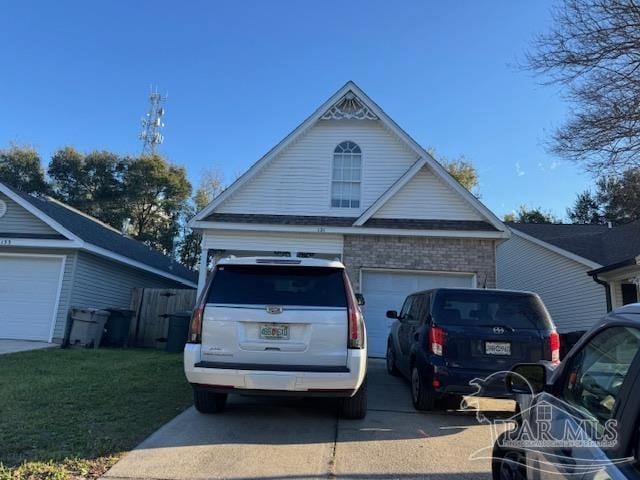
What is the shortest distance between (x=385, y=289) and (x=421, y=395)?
261 inches

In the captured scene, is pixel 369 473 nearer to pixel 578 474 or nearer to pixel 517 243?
pixel 578 474

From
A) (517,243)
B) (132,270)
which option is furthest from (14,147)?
(517,243)

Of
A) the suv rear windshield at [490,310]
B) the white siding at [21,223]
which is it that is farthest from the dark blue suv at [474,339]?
the white siding at [21,223]

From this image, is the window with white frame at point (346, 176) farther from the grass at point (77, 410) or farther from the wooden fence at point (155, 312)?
the grass at point (77, 410)

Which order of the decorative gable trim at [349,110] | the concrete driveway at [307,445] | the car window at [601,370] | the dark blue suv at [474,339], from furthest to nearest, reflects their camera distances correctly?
the decorative gable trim at [349,110] < the dark blue suv at [474,339] < the concrete driveway at [307,445] < the car window at [601,370]

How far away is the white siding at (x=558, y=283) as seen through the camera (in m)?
15.9

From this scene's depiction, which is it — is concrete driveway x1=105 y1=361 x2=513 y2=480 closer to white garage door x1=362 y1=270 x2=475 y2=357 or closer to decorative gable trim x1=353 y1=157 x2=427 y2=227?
white garage door x1=362 y1=270 x2=475 y2=357

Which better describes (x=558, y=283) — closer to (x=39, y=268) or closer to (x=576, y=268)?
(x=576, y=268)

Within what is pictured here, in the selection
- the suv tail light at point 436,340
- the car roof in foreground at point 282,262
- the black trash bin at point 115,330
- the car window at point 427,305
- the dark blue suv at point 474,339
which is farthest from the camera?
the black trash bin at point 115,330

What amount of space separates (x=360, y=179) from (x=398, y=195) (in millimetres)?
1445

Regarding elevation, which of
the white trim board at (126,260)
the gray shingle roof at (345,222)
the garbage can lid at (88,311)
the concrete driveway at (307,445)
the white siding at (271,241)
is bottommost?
the concrete driveway at (307,445)

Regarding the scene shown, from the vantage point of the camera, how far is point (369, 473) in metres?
4.29

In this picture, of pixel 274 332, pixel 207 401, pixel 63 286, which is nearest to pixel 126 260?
pixel 63 286

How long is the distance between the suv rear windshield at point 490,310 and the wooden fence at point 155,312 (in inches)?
398
